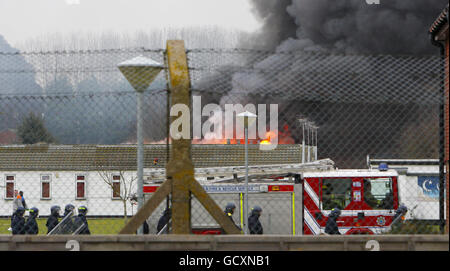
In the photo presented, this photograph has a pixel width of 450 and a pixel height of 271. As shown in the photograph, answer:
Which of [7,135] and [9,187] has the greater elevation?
[7,135]

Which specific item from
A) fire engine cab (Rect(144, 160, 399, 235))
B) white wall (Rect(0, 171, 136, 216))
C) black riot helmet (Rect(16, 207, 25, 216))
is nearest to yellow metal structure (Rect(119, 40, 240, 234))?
black riot helmet (Rect(16, 207, 25, 216))

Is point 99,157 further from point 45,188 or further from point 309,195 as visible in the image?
point 309,195

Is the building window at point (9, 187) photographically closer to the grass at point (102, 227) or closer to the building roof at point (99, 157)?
the building roof at point (99, 157)

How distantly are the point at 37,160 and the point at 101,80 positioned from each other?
23.9 metres

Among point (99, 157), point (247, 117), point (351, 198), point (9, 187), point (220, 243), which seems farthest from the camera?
point (9, 187)

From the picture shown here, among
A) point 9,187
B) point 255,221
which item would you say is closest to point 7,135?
point 255,221

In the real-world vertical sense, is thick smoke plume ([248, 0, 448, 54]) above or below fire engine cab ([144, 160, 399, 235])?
above

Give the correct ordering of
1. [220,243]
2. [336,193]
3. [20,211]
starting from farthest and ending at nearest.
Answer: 1. [336,193]
2. [20,211]
3. [220,243]

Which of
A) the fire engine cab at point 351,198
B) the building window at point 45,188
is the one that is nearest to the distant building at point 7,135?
the fire engine cab at point 351,198

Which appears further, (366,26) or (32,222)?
(366,26)

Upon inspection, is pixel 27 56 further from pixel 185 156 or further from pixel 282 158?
pixel 282 158

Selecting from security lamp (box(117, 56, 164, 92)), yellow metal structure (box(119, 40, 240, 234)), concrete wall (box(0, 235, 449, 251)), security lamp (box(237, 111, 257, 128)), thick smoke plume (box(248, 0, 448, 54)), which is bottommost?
concrete wall (box(0, 235, 449, 251))

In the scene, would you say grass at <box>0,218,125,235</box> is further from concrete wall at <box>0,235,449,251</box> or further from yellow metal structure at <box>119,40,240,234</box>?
yellow metal structure at <box>119,40,240,234</box>

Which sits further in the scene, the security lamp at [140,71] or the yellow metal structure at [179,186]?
the security lamp at [140,71]
